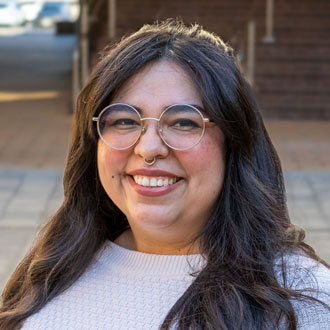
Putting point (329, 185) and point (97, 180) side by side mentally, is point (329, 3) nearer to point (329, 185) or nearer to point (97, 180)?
point (329, 185)

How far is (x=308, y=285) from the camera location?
170 cm

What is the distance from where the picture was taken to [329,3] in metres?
12.0

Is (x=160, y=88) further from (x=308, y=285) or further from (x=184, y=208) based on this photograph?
(x=308, y=285)

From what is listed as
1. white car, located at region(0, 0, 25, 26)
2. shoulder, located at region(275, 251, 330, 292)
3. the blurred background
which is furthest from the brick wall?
white car, located at region(0, 0, 25, 26)

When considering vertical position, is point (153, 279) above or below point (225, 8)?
above

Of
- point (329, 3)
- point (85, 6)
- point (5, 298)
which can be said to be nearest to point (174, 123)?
point (5, 298)

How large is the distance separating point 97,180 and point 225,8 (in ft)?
34.9

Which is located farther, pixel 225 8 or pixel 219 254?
pixel 225 8

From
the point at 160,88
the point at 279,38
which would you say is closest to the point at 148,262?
the point at 160,88

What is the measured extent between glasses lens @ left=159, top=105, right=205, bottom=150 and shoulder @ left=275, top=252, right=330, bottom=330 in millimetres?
320

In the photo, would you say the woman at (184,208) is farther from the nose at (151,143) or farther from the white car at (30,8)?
the white car at (30,8)

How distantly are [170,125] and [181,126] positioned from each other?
24 millimetres

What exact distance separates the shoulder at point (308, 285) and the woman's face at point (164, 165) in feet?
0.73

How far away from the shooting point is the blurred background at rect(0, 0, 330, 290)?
20.6 feet
